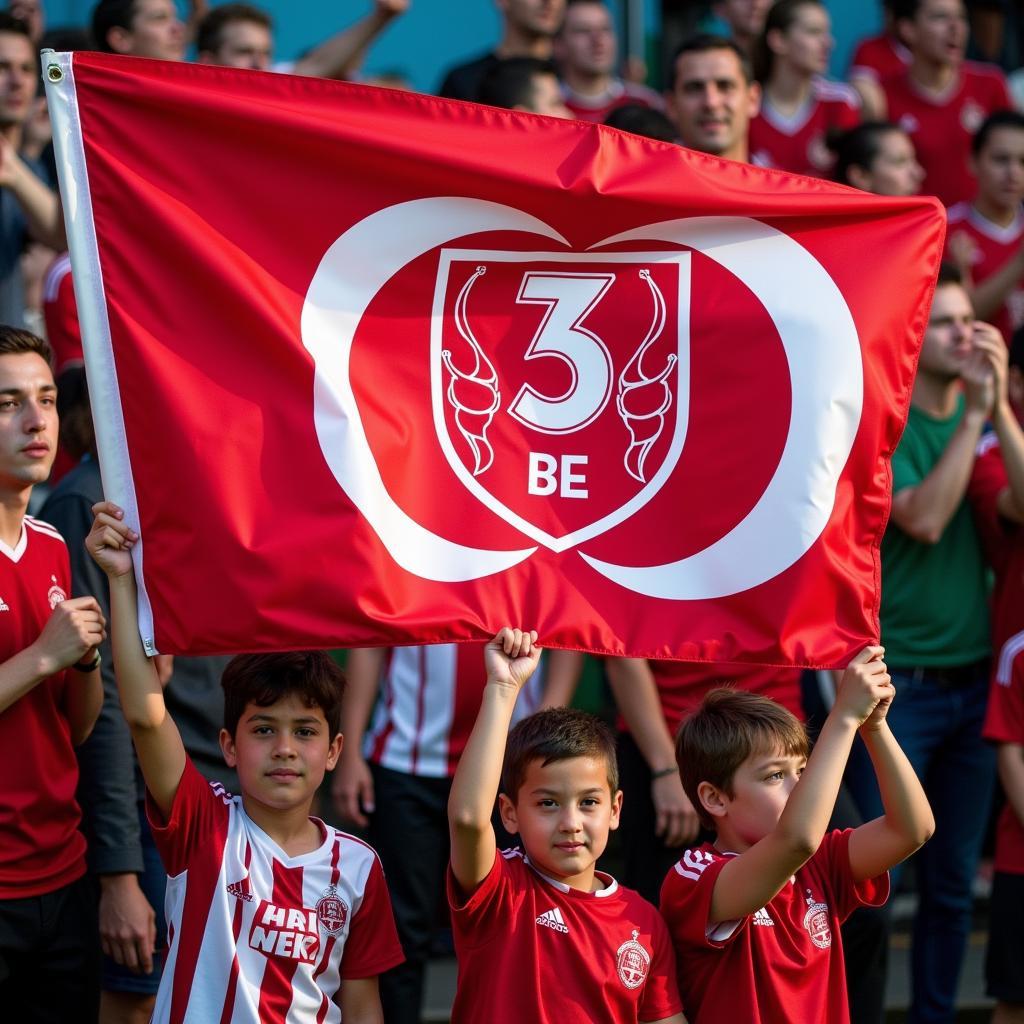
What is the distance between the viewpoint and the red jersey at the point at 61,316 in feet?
18.6

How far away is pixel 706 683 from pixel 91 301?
6.79ft

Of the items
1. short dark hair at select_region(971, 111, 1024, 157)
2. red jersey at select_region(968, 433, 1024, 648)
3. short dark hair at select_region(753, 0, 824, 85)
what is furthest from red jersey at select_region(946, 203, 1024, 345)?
red jersey at select_region(968, 433, 1024, 648)

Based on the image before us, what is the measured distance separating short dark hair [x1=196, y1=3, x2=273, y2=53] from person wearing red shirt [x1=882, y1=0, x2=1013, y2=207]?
3.28m

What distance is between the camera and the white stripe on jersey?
4988 millimetres

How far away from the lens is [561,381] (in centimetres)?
390

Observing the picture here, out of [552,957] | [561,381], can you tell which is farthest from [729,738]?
[561,381]

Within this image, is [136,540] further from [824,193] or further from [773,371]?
[824,193]

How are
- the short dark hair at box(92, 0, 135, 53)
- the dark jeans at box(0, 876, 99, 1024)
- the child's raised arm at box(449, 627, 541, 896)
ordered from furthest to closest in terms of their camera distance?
the short dark hair at box(92, 0, 135, 53) < the dark jeans at box(0, 876, 99, 1024) < the child's raised arm at box(449, 627, 541, 896)

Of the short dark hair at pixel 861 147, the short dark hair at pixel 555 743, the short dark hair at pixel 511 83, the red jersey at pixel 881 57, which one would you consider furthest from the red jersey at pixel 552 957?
the red jersey at pixel 881 57

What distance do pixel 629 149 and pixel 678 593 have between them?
103cm

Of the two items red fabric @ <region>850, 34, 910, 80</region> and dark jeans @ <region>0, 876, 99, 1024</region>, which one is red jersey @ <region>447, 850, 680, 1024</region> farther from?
red fabric @ <region>850, 34, 910, 80</region>

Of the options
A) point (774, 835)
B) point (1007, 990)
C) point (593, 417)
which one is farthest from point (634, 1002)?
point (1007, 990)

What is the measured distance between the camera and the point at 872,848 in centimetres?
381

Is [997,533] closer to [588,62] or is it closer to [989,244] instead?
[989,244]
